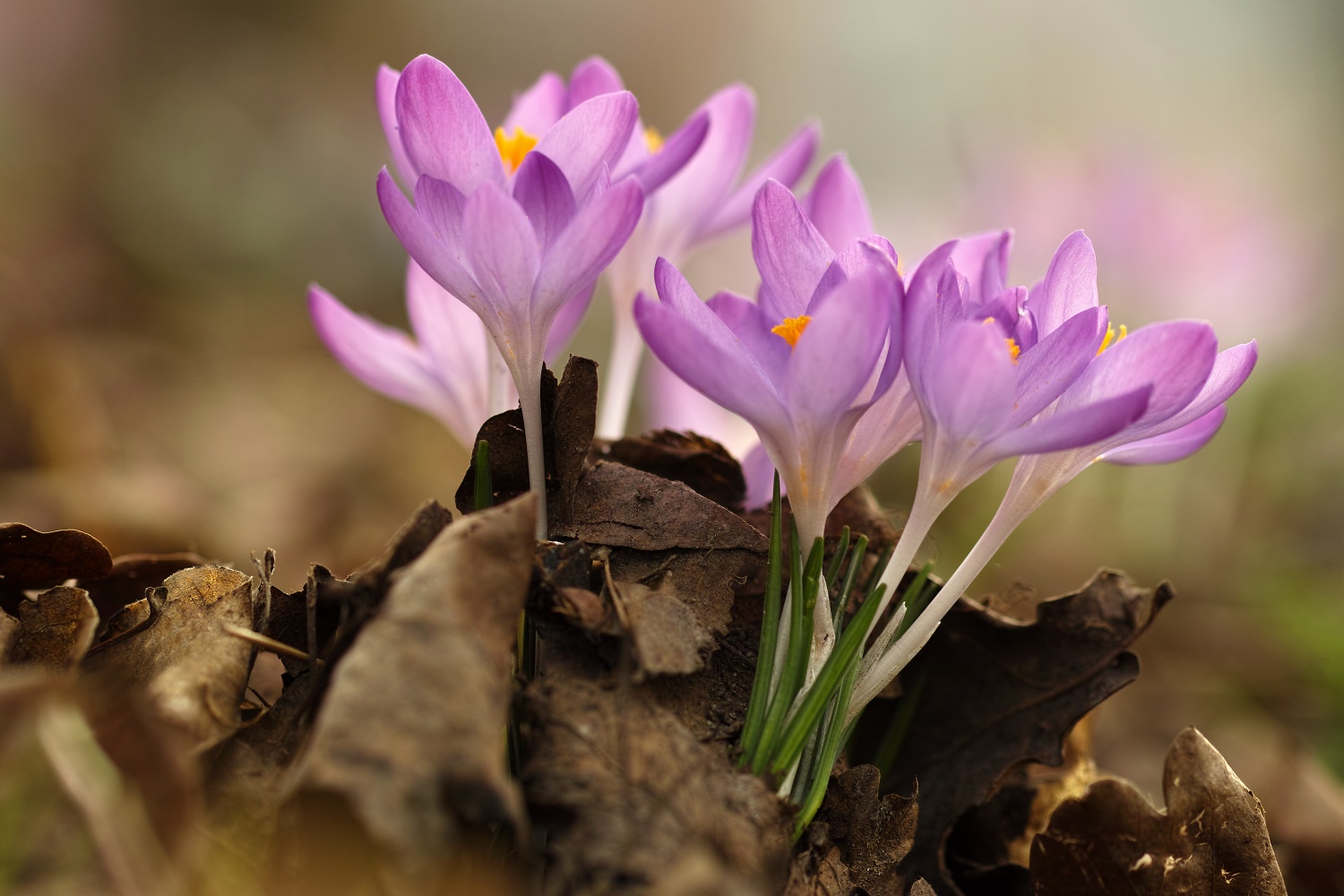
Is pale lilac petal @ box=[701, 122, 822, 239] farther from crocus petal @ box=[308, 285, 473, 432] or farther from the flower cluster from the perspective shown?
crocus petal @ box=[308, 285, 473, 432]

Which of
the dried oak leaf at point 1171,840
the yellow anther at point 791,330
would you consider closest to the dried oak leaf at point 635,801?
the yellow anther at point 791,330

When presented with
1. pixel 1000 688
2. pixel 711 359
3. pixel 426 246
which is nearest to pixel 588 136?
pixel 426 246

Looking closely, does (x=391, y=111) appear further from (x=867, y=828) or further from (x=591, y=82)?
(x=867, y=828)

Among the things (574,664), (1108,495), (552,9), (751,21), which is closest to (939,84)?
(751,21)

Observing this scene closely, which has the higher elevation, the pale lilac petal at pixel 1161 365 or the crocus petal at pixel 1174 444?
the pale lilac petal at pixel 1161 365

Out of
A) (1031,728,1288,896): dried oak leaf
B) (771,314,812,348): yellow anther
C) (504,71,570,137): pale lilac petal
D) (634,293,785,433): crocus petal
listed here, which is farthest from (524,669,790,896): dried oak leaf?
(504,71,570,137): pale lilac petal

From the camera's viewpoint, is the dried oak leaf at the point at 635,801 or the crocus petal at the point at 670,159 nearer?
the dried oak leaf at the point at 635,801

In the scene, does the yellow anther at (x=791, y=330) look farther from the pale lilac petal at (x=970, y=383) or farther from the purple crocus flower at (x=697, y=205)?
the purple crocus flower at (x=697, y=205)

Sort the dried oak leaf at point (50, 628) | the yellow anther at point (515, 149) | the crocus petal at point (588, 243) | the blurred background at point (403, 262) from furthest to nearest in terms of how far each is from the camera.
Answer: the blurred background at point (403, 262) → the yellow anther at point (515, 149) → the dried oak leaf at point (50, 628) → the crocus petal at point (588, 243)
